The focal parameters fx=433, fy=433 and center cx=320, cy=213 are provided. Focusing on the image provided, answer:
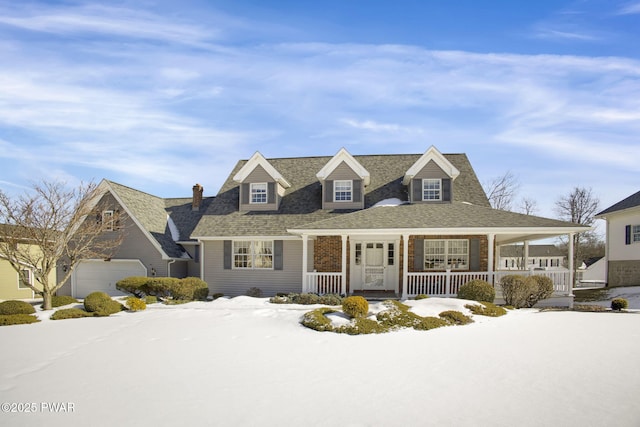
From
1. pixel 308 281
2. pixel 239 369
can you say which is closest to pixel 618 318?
pixel 308 281

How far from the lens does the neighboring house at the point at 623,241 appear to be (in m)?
25.0

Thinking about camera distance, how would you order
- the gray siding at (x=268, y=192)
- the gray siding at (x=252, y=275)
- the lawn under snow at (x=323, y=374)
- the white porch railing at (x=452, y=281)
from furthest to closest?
the gray siding at (x=268, y=192) < the gray siding at (x=252, y=275) < the white porch railing at (x=452, y=281) < the lawn under snow at (x=323, y=374)

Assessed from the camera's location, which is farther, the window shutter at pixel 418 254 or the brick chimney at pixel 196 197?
the brick chimney at pixel 196 197

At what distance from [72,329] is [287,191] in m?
12.8

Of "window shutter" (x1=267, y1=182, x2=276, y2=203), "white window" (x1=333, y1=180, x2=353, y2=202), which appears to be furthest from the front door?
"window shutter" (x1=267, y1=182, x2=276, y2=203)

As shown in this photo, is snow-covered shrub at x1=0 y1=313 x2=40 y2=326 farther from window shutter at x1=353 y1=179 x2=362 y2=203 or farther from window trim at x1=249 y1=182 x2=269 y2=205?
window shutter at x1=353 y1=179 x2=362 y2=203

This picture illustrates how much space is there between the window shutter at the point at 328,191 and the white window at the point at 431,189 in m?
4.59

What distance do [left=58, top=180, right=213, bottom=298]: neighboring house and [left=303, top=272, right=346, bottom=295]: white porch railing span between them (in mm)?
7827

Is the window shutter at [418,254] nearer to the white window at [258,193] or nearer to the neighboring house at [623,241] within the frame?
the white window at [258,193]

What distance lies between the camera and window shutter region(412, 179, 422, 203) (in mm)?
21422

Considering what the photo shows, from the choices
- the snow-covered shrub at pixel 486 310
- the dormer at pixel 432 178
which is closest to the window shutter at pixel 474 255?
the dormer at pixel 432 178

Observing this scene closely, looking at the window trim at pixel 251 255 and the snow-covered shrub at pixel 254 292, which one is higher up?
the window trim at pixel 251 255

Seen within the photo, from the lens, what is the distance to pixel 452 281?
61.4 feet

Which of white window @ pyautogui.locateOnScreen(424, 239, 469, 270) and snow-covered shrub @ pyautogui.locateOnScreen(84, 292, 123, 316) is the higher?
white window @ pyautogui.locateOnScreen(424, 239, 469, 270)
